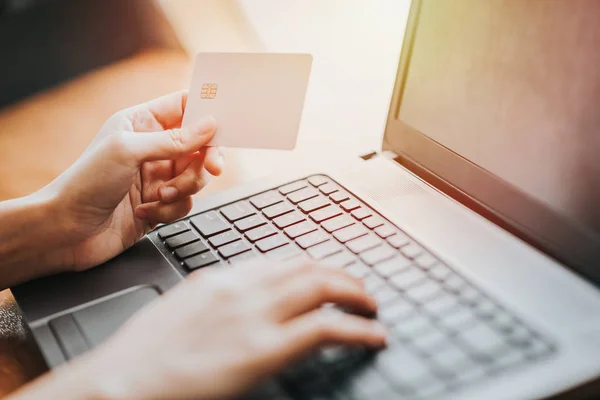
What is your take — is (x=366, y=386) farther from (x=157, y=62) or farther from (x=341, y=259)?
(x=157, y=62)

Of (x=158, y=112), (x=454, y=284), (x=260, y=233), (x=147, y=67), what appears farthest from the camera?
(x=147, y=67)

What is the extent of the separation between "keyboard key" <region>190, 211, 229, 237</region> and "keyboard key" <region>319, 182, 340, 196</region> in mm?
120

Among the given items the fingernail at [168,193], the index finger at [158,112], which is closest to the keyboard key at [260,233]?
the fingernail at [168,193]

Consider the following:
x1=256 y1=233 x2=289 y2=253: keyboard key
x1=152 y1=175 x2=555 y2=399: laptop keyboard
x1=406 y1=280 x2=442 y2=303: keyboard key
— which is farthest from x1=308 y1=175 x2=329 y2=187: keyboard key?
x1=406 y1=280 x2=442 y2=303: keyboard key

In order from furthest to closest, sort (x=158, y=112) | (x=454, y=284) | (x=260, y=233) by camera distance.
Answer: (x=158, y=112), (x=260, y=233), (x=454, y=284)

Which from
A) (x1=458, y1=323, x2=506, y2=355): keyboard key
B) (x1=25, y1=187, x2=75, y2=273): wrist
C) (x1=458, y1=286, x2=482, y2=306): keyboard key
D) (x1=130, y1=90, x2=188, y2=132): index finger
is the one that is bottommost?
(x1=25, y1=187, x2=75, y2=273): wrist

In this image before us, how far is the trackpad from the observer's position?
0.56 meters

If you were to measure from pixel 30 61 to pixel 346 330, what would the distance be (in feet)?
3.85

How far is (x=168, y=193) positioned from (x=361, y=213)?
8.5 inches

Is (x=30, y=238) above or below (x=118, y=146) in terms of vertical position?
below

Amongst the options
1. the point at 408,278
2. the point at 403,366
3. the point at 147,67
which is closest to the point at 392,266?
the point at 408,278

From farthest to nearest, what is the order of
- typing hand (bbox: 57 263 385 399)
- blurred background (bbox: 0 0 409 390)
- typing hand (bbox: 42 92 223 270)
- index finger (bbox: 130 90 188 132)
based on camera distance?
blurred background (bbox: 0 0 409 390) < index finger (bbox: 130 90 188 132) < typing hand (bbox: 42 92 223 270) < typing hand (bbox: 57 263 385 399)

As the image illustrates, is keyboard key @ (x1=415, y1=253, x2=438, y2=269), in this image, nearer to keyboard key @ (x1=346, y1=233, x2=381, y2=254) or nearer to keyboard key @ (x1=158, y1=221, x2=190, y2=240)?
keyboard key @ (x1=346, y1=233, x2=381, y2=254)

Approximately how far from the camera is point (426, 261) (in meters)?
0.59
